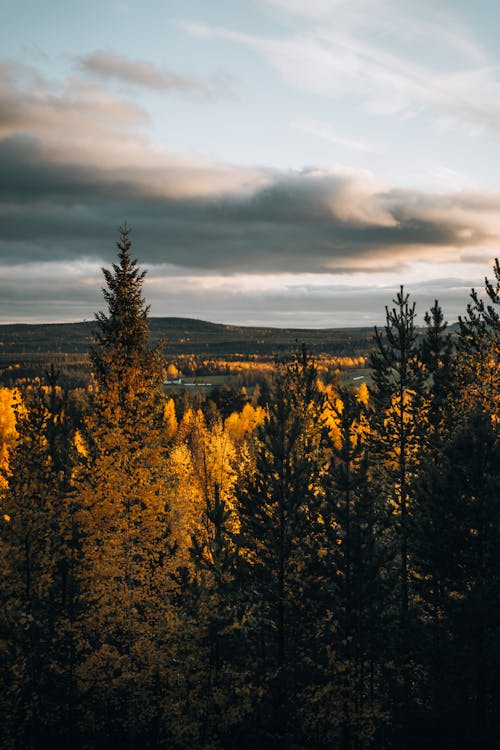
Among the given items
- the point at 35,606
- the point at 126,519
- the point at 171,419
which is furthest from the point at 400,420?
the point at 171,419

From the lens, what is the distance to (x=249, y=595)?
22562 millimetres

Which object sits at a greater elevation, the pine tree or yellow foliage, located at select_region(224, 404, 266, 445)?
the pine tree

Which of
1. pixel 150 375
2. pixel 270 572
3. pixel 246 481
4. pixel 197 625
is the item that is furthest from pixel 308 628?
pixel 150 375

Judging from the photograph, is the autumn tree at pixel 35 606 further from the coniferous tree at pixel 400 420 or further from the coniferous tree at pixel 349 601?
the coniferous tree at pixel 400 420

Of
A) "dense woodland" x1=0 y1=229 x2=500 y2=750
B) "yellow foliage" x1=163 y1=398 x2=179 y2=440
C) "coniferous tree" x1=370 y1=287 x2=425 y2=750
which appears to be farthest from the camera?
"yellow foliage" x1=163 y1=398 x2=179 y2=440

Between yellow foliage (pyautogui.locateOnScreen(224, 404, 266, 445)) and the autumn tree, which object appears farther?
yellow foliage (pyautogui.locateOnScreen(224, 404, 266, 445))

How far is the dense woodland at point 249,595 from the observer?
65.1 ft

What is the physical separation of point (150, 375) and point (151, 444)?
10.3 feet

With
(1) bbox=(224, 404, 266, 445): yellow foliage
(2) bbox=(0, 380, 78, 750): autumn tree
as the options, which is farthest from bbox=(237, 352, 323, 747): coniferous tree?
(1) bbox=(224, 404, 266, 445): yellow foliage

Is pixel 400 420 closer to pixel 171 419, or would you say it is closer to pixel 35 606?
pixel 35 606

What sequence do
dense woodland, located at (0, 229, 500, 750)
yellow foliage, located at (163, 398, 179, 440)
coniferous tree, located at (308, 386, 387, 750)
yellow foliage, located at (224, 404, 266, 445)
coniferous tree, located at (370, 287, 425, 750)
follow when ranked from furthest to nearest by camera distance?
Result: yellow foliage, located at (224, 404, 266, 445) < yellow foliage, located at (163, 398, 179, 440) < coniferous tree, located at (370, 287, 425, 750) < coniferous tree, located at (308, 386, 387, 750) < dense woodland, located at (0, 229, 500, 750)

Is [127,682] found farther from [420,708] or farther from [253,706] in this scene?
[420,708]

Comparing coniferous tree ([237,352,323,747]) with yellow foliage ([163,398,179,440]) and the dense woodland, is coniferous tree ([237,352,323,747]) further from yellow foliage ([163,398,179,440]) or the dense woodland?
yellow foliage ([163,398,179,440])

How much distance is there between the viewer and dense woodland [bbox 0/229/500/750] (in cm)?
1984
